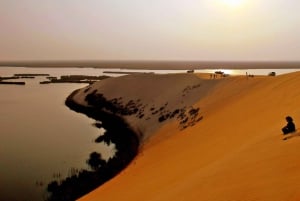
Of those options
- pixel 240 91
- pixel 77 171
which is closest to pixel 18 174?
pixel 77 171

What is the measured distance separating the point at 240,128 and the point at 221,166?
9863 millimetres

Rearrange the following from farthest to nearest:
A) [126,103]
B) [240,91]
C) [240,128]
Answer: [126,103], [240,91], [240,128]

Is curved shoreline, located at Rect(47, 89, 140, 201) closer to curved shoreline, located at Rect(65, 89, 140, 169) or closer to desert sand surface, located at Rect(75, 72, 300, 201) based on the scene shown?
curved shoreline, located at Rect(65, 89, 140, 169)

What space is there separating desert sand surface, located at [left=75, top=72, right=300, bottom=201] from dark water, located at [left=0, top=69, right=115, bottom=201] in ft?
14.6

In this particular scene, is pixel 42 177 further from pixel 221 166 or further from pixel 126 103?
pixel 126 103

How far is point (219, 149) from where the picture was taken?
67.9 feet

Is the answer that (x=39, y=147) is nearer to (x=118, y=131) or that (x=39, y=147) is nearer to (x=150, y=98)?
(x=118, y=131)

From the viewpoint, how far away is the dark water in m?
23.1

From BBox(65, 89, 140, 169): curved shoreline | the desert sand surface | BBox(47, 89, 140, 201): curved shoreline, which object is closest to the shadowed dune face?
the desert sand surface

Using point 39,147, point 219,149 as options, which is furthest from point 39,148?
point 219,149

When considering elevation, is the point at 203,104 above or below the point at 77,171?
above

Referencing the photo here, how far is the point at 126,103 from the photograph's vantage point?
5834 centimetres

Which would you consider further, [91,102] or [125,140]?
[91,102]

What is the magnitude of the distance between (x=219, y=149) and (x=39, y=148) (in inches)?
682
